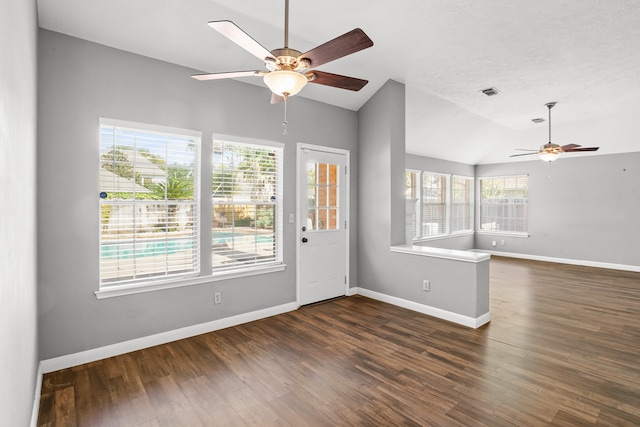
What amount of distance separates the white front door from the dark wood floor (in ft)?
1.79

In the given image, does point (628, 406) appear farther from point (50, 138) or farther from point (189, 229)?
point (50, 138)

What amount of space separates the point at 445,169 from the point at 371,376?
657cm

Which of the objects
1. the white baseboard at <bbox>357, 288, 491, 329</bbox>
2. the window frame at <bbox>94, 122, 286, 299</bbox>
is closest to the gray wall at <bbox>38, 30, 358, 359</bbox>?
the window frame at <bbox>94, 122, 286, 299</bbox>

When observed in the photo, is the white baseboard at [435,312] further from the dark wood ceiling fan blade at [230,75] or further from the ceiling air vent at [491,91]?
the dark wood ceiling fan blade at [230,75]

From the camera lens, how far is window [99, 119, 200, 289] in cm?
305

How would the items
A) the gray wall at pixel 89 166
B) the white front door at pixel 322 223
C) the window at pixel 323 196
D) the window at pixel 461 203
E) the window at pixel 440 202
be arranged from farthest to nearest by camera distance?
the window at pixel 461 203 < the window at pixel 440 202 < the window at pixel 323 196 < the white front door at pixel 322 223 < the gray wall at pixel 89 166

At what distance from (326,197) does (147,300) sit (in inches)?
101

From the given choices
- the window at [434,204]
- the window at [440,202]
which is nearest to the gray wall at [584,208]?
the window at [440,202]

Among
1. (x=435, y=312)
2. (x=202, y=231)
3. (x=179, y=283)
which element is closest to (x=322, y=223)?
(x=202, y=231)

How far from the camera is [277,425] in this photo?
2.13 m

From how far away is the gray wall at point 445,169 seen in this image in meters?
7.44

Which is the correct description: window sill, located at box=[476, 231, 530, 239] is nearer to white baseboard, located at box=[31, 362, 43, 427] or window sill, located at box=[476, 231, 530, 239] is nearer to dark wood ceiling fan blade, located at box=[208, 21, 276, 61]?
dark wood ceiling fan blade, located at box=[208, 21, 276, 61]

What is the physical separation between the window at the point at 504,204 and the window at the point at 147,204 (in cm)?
807

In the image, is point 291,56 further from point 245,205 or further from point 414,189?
point 414,189
